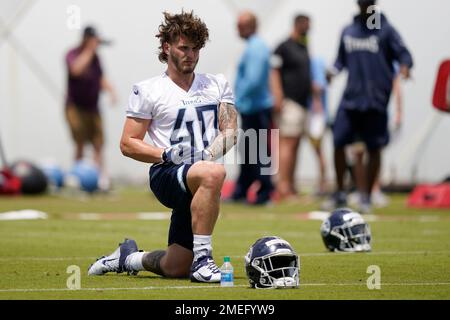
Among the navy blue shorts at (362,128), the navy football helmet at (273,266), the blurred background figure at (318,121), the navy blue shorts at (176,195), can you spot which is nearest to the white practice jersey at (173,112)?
the navy blue shorts at (176,195)

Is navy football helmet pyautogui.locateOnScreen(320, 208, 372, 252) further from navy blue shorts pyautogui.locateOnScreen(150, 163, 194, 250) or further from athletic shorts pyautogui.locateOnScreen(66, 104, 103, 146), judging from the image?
athletic shorts pyautogui.locateOnScreen(66, 104, 103, 146)

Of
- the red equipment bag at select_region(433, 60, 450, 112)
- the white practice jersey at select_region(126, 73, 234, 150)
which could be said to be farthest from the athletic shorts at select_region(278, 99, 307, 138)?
the white practice jersey at select_region(126, 73, 234, 150)

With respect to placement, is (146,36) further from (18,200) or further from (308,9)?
(18,200)

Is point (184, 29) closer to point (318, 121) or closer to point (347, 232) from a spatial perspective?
point (347, 232)

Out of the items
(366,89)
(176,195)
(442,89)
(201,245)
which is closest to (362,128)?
(366,89)

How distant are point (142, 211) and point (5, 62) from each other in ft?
35.6

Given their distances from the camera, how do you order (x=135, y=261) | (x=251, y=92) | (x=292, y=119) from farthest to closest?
(x=292, y=119)
(x=251, y=92)
(x=135, y=261)

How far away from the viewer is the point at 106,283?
811 cm

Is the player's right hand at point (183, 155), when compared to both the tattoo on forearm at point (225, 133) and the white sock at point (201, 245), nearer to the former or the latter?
the tattoo on forearm at point (225, 133)

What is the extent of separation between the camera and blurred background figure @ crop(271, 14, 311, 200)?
18969mm

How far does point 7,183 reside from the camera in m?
20.2

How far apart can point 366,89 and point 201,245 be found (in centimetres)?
774

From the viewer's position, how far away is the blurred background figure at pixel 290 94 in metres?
19.0
